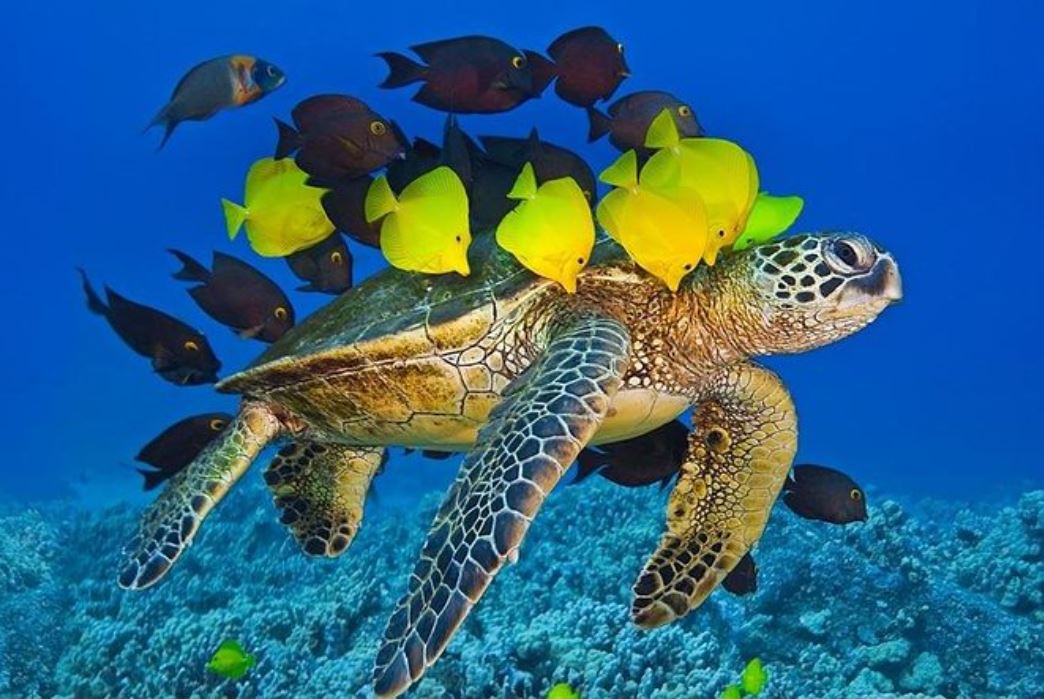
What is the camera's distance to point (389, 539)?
390 inches

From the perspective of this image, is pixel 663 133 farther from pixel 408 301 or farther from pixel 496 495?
pixel 496 495

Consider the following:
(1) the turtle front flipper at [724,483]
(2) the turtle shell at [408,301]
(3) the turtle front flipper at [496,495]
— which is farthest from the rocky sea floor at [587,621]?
(3) the turtle front flipper at [496,495]

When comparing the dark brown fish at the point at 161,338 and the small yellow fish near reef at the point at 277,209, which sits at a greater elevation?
the small yellow fish near reef at the point at 277,209

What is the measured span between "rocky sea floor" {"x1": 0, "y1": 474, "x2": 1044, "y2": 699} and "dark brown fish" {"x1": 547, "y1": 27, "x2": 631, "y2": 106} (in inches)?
Answer: 122

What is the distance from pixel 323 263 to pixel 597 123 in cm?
155

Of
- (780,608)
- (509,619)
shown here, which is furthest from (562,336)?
(780,608)

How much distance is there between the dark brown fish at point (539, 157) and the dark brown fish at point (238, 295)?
4.23 ft

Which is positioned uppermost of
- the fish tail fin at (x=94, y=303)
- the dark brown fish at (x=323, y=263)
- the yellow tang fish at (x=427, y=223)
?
the dark brown fish at (x=323, y=263)

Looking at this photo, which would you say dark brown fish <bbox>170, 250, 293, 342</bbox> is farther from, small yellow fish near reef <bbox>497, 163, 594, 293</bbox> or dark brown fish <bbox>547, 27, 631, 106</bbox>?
dark brown fish <bbox>547, 27, 631, 106</bbox>

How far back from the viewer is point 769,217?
4.17 meters

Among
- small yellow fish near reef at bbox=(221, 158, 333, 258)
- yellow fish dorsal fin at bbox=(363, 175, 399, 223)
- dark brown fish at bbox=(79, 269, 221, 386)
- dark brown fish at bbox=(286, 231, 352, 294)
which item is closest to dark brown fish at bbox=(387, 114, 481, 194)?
yellow fish dorsal fin at bbox=(363, 175, 399, 223)

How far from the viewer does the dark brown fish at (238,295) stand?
4.20m

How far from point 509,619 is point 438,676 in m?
1.38

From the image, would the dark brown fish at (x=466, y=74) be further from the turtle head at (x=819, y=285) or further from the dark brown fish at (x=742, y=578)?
the dark brown fish at (x=742, y=578)
